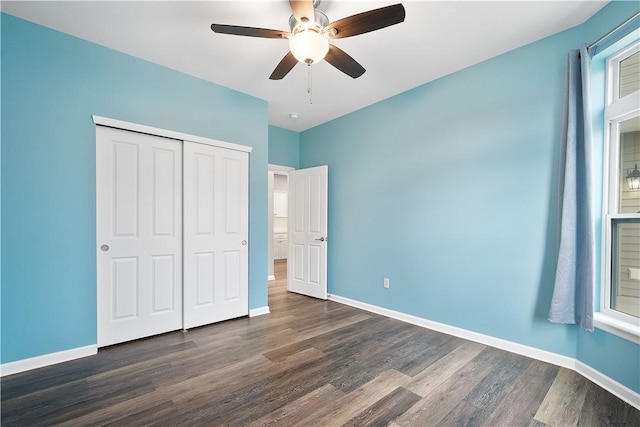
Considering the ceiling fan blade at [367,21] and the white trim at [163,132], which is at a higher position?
the ceiling fan blade at [367,21]

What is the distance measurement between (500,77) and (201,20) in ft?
9.10

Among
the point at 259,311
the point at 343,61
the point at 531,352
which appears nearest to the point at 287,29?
the point at 343,61

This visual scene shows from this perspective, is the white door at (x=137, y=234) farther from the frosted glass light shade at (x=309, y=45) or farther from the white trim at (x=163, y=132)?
the frosted glass light shade at (x=309, y=45)

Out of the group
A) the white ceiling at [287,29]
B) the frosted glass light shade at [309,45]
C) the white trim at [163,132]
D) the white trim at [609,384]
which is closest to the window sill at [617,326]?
the white trim at [609,384]

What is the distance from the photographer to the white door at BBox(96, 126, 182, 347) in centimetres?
268

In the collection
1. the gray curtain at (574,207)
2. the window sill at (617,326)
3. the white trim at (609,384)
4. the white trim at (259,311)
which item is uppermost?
the gray curtain at (574,207)

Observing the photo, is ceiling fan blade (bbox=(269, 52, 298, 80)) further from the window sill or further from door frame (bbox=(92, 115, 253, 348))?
the window sill

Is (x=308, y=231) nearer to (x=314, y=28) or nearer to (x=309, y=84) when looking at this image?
(x=309, y=84)

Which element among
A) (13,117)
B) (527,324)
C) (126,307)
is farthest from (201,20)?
(527,324)

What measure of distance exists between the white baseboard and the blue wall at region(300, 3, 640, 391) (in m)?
0.05

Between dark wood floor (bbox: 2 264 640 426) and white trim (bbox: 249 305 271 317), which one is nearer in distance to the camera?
dark wood floor (bbox: 2 264 640 426)

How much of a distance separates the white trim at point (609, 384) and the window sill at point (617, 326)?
1.13 feet

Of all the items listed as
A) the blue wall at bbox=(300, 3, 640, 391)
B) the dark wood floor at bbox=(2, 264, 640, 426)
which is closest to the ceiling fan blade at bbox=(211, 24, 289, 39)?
the blue wall at bbox=(300, 3, 640, 391)

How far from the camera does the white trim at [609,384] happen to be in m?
1.88
